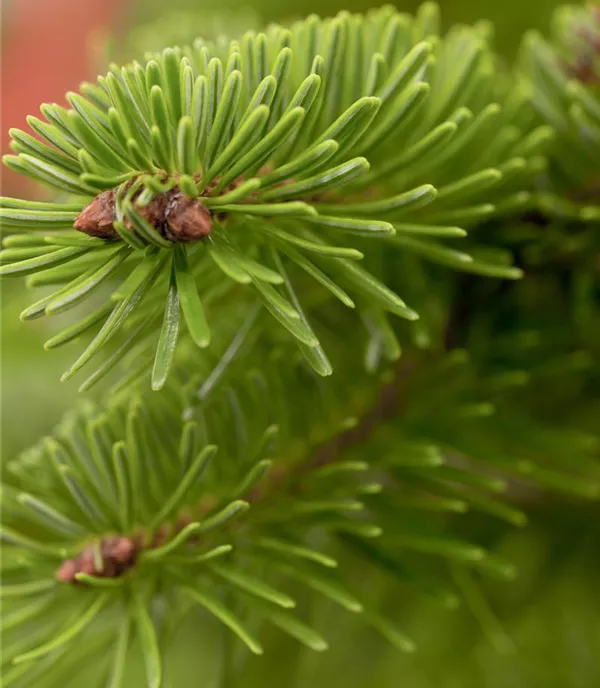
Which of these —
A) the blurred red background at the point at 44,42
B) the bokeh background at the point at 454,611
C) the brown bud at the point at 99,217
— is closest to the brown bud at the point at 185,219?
the brown bud at the point at 99,217

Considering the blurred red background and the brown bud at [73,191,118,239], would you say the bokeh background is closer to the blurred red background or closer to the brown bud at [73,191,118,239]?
the brown bud at [73,191,118,239]

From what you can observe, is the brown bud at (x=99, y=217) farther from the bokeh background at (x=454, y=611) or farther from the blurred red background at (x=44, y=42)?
the blurred red background at (x=44, y=42)

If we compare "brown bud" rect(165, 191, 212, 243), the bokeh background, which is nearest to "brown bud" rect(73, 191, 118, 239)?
"brown bud" rect(165, 191, 212, 243)

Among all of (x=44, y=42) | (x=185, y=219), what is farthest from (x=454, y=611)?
(x=44, y=42)

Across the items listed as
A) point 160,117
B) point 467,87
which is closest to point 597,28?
point 467,87

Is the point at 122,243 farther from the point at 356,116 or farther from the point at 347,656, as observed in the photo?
the point at 347,656
